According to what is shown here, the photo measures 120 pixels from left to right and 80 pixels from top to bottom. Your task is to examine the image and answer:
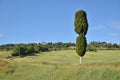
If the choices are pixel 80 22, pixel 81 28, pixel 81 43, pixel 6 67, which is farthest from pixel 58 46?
pixel 6 67

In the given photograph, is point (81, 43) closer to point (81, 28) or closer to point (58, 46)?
point (81, 28)

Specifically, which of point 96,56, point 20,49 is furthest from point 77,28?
point 20,49

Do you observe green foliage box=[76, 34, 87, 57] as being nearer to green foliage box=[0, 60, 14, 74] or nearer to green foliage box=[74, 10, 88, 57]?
green foliage box=[74, 10, 88, 57]

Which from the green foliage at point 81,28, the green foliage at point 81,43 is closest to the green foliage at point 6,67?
the green foliage at point 81,43

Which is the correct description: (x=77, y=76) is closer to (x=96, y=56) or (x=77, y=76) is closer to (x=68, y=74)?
(x=68, y=74)

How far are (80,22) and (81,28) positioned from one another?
3.11ft

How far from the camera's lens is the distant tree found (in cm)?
4053

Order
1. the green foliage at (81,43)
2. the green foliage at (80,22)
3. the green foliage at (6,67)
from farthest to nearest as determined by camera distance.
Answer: the green foliage at (81,43) → the green foliage at (80,22) → the green foliage at (6,67)

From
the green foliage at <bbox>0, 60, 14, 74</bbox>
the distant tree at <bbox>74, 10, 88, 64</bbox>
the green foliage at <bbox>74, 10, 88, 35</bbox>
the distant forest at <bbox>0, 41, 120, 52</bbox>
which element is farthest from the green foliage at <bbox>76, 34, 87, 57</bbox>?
the distant forest at <bbox>0, 41, 120, 52</bbox>

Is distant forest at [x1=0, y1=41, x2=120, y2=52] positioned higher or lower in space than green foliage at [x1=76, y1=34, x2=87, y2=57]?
higher

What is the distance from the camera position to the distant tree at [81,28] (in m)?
40.5

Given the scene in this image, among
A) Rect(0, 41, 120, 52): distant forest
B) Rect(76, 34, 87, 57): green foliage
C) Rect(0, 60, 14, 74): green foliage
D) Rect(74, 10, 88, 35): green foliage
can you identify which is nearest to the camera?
Rect(0, 60, 14, 74): green foliage

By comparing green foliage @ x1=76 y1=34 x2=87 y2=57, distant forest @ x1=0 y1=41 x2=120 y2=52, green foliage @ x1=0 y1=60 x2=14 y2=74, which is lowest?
green foliage @ x1=0 y1=60 x2=14 y2=74

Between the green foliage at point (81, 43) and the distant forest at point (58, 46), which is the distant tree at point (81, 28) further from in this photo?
the distant forest at point (58, 46)
